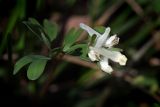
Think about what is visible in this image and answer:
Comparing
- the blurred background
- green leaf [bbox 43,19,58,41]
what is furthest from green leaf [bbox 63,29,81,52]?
the blurred background

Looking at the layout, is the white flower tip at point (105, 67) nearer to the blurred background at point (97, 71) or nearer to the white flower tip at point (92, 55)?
the white flower tip at point (92, 55)

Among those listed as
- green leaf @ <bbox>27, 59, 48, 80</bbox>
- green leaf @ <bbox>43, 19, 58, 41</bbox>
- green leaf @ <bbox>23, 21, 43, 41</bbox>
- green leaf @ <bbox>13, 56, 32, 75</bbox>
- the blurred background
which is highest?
green leaf @ <bbox>23, 21, 43, 41</bbox>

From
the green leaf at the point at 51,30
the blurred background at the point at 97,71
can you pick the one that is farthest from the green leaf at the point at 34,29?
the blurred background at the point at 97,71

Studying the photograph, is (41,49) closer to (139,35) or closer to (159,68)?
(139,35)

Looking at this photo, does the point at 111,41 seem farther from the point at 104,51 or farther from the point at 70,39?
the point at 70,39

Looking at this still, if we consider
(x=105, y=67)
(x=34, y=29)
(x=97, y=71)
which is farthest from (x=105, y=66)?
(x=97, y=71)

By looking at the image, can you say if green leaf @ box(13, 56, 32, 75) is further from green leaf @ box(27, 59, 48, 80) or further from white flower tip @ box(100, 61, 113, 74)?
white flower tip @ box(100, 61, 113, 74)

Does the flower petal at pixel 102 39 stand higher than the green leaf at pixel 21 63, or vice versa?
the green leaf at pixel 21 63
